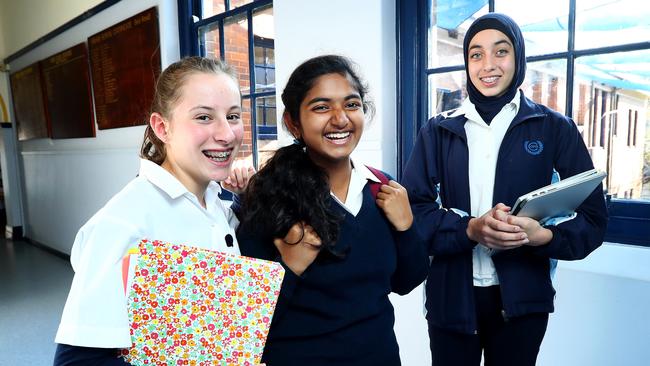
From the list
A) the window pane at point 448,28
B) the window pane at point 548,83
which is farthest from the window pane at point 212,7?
the window pane at point 548,83

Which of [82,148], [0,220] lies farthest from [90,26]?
[0,220]

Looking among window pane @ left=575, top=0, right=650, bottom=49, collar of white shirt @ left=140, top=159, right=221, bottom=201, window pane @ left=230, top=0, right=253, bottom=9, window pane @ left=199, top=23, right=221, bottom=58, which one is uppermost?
window pane @ left=230, top=0, right=253, bottom=9

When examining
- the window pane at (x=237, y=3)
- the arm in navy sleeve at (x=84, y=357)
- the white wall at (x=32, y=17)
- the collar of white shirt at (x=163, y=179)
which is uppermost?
the white wall at (x=32, y=17)

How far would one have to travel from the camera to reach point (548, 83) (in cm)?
166

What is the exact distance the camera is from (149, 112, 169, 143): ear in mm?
892

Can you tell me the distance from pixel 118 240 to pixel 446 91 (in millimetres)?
1600

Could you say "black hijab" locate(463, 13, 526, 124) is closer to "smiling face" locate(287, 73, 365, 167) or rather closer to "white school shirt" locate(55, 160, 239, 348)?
"smiling face" locate(287, 73, 365, 167)

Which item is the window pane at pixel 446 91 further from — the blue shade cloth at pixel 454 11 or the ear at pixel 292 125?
the ear at pixel 292 125

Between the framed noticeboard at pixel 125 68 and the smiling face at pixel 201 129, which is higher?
the framed noticeboard at pixel 125 68

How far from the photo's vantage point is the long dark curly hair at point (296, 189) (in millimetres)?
889

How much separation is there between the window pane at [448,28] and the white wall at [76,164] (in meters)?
2.10

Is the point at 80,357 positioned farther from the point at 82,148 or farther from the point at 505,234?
the point at 82,148

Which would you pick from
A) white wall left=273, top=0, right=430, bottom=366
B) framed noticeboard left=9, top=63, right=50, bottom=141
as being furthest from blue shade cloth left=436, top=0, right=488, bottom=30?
framed noticeboard left=9, top=63, right=50, bottom=141

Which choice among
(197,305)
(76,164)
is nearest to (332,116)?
(197,305)
